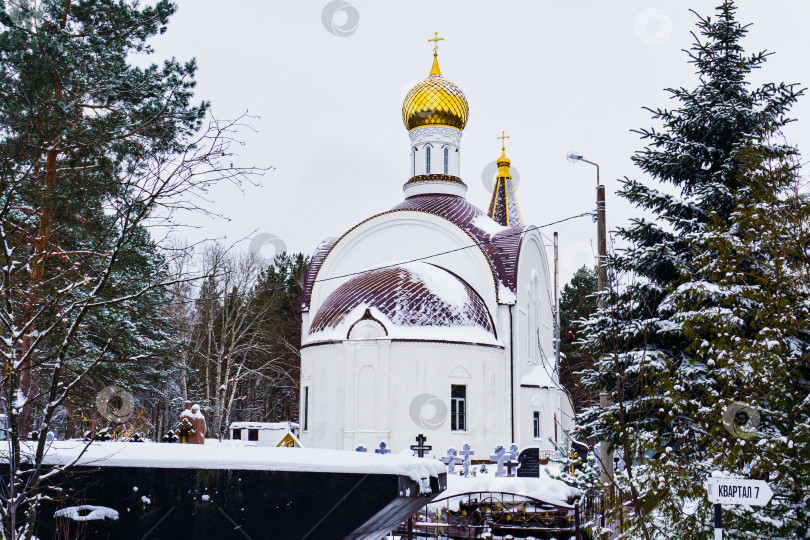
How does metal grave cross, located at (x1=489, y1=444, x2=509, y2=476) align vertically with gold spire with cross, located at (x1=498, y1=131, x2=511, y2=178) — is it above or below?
below

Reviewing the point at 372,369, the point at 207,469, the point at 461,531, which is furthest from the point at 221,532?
the point at 372,369

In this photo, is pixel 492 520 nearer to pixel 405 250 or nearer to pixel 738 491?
pixel 738 491

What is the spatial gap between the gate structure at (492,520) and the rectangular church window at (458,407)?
1079cm

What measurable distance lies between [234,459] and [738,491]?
387 cm

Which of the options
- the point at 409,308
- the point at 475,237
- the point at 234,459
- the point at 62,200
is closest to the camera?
the point at 234,459

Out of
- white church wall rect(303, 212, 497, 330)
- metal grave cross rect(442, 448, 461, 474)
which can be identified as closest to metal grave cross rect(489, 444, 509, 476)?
metal grave cross rect(442, 448, 461, 474)

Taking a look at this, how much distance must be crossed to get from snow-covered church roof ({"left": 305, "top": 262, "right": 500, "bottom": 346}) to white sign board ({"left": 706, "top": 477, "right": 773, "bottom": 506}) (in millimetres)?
16023

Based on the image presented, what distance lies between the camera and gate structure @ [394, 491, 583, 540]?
387 inches

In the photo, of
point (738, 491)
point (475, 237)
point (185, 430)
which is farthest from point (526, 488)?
point (475, 237)

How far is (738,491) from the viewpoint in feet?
18.1

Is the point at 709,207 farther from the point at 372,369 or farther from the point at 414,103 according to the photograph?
the point at 414,103

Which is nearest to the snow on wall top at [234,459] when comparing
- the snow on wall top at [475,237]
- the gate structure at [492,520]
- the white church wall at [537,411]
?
the gate structure at [492,520]

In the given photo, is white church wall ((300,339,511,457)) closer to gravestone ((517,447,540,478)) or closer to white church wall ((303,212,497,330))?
white church wall ((303,212,497,330))

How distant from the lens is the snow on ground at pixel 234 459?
13.0ft
